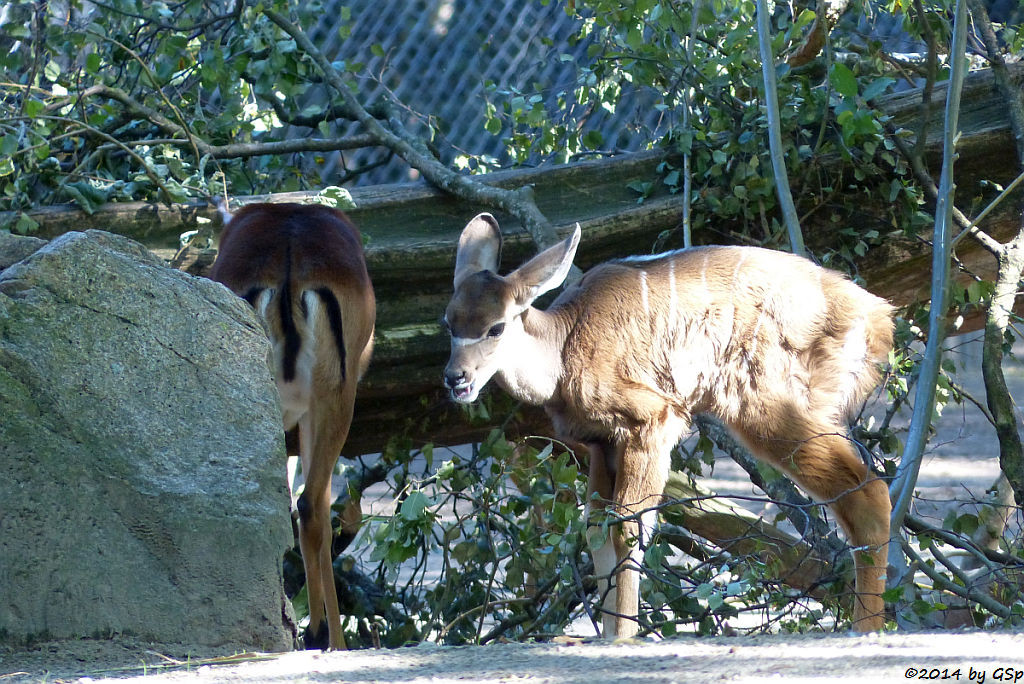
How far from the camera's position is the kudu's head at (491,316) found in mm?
4277

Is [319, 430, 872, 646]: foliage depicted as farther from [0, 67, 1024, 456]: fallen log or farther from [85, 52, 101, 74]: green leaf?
[85, 52, 101, 74]: green leaf

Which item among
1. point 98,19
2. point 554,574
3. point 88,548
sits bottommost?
point 554,574

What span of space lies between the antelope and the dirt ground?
144 centimetres

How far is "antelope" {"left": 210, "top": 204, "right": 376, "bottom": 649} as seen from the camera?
4.36m

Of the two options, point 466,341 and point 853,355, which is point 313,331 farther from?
point 853,355

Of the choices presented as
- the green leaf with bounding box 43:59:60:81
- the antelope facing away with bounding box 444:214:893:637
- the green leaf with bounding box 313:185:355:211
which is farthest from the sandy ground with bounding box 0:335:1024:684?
the green leaf with bounding box 43:59:60:81

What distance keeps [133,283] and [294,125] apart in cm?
338

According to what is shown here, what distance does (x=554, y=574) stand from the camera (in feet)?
15.0

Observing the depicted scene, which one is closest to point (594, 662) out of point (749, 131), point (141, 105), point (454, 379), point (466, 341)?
point (454, 379)

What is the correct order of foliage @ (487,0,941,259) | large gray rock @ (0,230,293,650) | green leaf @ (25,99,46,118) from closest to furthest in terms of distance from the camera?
large gray rock @ (0,230,293,650)
green leaf @ (25,99,46,118)
foliage @ (487,0,941,259)

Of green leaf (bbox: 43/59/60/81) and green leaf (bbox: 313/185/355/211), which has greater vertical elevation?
green leaf (bbox: 43/59/60/81)

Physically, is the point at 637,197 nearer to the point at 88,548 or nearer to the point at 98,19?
the point at 98,19

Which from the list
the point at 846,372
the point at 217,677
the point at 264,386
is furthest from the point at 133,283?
the point at 846,372

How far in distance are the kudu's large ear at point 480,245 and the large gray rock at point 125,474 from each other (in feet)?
4.72
